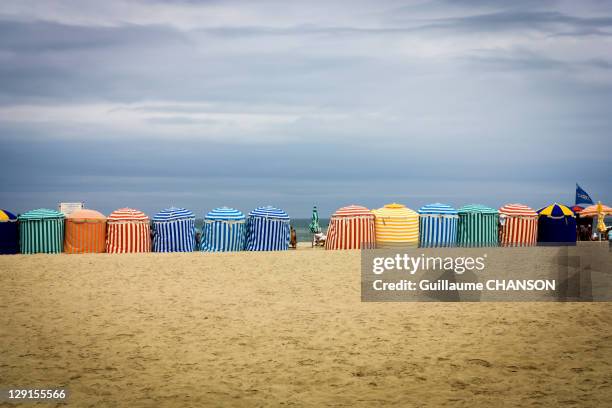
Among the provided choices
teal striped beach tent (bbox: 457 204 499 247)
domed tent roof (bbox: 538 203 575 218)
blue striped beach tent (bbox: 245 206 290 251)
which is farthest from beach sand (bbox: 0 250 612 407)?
domed tent roof (bbox: 538 203 575 218)

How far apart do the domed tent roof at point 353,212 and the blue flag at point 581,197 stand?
12886 mm

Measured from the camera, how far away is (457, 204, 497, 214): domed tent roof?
2062 centimetres

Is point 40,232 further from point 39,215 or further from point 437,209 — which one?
point 437,209

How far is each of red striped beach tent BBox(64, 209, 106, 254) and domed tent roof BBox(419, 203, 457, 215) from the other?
9767 millimetres

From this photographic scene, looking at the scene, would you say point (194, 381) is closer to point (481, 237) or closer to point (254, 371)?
point (254, 371)

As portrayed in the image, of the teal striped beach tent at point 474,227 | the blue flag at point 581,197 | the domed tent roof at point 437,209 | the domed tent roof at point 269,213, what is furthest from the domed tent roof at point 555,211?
the domed tent roof at point 269,213

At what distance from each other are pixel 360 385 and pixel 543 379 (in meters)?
1.92

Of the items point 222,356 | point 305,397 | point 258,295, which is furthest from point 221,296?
point 305,397

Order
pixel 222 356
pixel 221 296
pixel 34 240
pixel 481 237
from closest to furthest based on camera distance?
pixel 222 356 < pixel 221 296 < pixel 34 240 < pixel 481 237

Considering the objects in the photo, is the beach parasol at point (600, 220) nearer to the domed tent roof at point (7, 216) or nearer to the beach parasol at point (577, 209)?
the beach parasol at point (577, 209)

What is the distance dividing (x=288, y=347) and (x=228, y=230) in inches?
463

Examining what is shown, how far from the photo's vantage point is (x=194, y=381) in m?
6.93

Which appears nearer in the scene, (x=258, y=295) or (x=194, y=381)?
(x=194, y=381)

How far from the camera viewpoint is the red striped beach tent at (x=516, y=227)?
21203 mm
